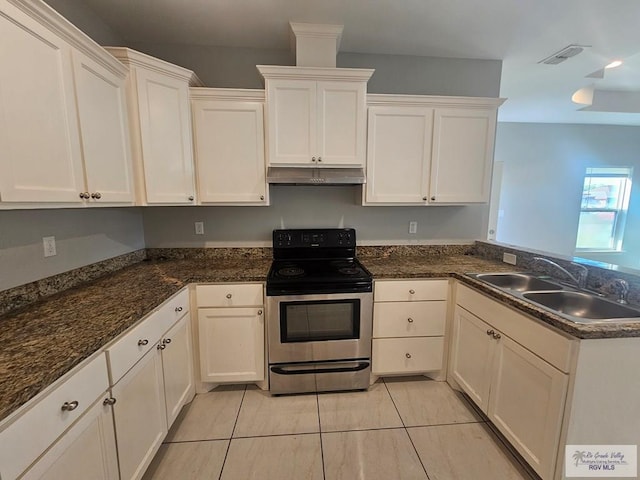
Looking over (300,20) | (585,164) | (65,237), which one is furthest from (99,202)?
(585,164)

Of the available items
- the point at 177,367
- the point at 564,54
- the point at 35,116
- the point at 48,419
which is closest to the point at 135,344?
the point at 48,419

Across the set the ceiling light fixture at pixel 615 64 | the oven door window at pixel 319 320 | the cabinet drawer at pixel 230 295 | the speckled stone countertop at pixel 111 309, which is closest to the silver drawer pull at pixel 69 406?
the speckled stone countertop at pixel 111 309

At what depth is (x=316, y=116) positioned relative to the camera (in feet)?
6.94

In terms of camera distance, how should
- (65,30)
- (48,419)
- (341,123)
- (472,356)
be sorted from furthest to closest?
1. (341,123)
2. (472,356)
3. (65,30)
4. (48,419)

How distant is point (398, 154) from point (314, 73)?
0.89 metres

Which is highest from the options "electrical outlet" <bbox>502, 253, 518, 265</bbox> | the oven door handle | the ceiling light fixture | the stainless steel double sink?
the ceiling light fixture

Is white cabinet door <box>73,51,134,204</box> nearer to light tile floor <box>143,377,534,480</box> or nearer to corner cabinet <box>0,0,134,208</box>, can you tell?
corner cabinet <box>0,0,134,208</box>

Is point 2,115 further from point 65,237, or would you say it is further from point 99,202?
point 65,237

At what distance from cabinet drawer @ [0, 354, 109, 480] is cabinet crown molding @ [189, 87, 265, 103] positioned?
1819 millimetres

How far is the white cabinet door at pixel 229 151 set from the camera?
6.97 ft

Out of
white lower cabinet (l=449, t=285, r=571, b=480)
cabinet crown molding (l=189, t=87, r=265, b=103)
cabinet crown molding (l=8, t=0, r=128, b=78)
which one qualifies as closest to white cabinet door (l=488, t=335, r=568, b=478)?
white lower cabinet (l=449, t=285, r=571, b=480)

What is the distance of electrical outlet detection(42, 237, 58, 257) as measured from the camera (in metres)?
1.53

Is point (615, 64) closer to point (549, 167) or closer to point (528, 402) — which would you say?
point (549, 167)

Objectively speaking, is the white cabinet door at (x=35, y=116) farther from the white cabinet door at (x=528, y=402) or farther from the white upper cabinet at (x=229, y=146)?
the white cabinet door at (x=528, y=402)
